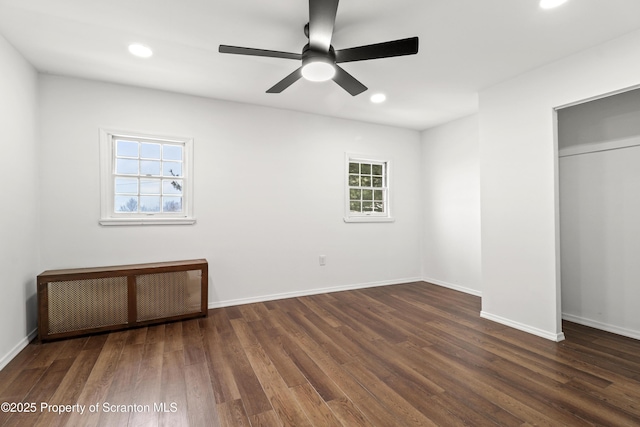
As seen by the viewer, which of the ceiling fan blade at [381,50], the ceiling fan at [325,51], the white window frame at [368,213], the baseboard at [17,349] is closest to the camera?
the ceiling fan at [325,51]

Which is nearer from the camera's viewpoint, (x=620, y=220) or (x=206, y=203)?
(x=620, y=220)

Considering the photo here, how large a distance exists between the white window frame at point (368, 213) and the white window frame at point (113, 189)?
90.5 inches

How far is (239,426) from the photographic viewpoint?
1689mm

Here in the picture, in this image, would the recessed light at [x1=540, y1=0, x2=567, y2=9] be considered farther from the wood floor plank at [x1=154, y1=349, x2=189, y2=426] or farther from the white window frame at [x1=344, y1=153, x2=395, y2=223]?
the wood floor plank at [x1=154, y1=349, x2=189, y2=426]

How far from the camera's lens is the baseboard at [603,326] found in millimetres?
2879

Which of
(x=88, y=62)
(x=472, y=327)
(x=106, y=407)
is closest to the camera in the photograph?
(x=106, y=407)

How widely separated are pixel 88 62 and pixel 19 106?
730 millimetres

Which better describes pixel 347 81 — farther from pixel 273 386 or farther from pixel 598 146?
pixel 598 146

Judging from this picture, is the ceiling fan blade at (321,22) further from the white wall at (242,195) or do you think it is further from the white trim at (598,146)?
the white trim at (598,146)

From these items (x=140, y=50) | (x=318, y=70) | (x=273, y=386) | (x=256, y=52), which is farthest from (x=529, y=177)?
(x=140, y=50)

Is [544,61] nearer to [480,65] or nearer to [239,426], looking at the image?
[480,65]

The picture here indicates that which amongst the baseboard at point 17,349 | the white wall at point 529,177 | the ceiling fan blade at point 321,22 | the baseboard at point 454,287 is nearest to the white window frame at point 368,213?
the baseboard at point 454,287

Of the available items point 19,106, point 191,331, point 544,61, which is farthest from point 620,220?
point 19,106

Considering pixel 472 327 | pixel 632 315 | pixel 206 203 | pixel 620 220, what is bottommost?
pixel 472 327
